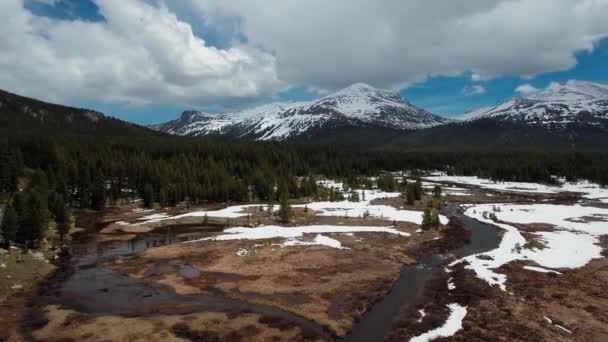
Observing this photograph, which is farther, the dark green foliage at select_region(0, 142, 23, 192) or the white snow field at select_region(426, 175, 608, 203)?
the white snow field at select_region(426, 175, 608, 203)

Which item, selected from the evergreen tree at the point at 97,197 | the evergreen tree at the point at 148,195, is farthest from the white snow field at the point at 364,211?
the evergreen tree at the point at 97,197

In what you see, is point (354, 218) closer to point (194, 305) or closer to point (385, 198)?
point (385, 198)

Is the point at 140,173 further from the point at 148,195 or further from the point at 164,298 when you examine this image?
the point at 164,298

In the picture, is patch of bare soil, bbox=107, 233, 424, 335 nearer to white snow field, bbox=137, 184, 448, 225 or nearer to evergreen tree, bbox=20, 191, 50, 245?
evergreen tree, bbox=20, 191, 50, 245

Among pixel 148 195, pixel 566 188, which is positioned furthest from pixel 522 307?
pixel 566 188

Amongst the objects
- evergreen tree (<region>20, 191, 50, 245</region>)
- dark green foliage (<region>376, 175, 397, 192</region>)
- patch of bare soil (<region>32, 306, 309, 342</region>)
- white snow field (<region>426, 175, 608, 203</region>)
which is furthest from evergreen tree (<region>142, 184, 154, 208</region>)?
white snow field (<region>426, 175, 608, 203</region>)

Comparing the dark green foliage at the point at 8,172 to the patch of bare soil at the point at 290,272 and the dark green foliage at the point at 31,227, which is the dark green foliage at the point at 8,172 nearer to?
the dark green foliage at the point at 31,227
